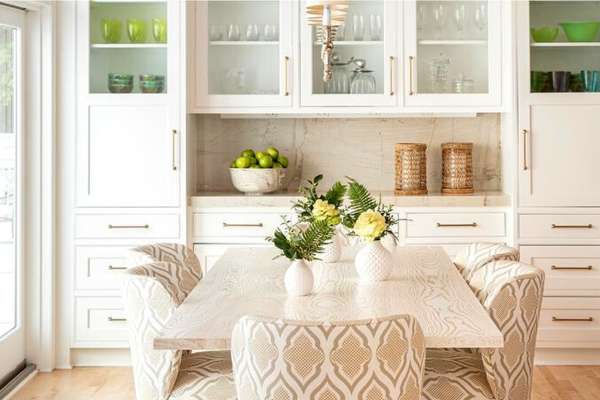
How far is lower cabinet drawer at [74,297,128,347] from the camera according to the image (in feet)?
14.6

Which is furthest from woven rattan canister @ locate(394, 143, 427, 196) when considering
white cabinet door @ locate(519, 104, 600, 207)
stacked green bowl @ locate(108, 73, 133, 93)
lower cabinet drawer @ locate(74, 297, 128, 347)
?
lower cabinet drawer @ locate(74, 297, 128, 347)

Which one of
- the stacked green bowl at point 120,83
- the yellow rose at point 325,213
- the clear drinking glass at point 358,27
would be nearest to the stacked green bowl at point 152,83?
the stacked green bowl at point 120,83

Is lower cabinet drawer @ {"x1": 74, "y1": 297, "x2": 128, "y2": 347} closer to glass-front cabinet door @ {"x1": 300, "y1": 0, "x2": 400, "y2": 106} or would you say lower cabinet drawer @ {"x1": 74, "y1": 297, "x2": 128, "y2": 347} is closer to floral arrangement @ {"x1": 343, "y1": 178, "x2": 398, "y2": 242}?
glass-front cabinet door @ {"x1": 300, "y1": 0, "x2": 400, "y2": 106}

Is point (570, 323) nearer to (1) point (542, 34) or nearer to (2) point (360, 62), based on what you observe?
(1) point (542, 34)

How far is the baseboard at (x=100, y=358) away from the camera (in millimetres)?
4512

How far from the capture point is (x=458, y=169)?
470 cm

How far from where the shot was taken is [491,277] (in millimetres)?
2850

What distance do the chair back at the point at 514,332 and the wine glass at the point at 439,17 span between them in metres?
2.29

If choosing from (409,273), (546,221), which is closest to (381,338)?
(409,273)

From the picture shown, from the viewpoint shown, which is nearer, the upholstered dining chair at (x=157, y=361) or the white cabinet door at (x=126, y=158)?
the upholstered dining chair at (x=157, y=361)

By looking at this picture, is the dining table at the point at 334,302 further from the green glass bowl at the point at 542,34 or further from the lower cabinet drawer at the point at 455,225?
the green glass bowl at the point at 542,34

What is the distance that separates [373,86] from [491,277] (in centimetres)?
197

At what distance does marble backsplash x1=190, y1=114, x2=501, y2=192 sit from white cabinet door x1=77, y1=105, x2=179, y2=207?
1.69ft

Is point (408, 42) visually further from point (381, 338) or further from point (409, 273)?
point (381, 338)
